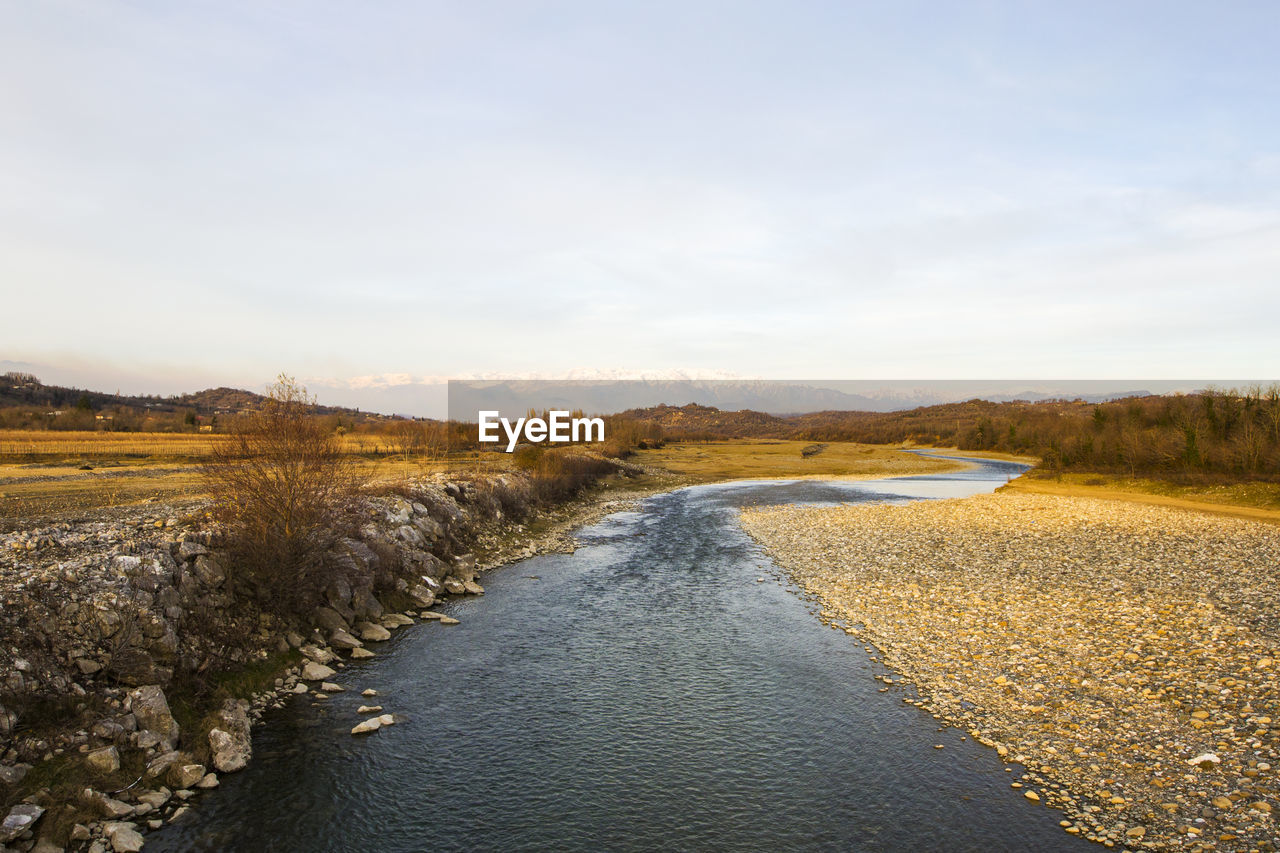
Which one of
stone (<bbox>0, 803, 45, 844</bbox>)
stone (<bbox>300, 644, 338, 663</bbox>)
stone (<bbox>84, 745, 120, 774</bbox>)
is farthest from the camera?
stone (<bbox>300, 644, 338, 663</bbox>)

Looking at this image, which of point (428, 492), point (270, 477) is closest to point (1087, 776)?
point (270, 477)

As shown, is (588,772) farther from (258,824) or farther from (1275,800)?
(1275,800)

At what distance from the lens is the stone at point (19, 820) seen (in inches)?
399

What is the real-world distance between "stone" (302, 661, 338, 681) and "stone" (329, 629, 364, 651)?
1.87 m

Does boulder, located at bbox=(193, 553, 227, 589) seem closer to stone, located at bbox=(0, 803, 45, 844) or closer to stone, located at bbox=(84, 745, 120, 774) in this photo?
stone, located at bbox=(84, 745, 120, 774)

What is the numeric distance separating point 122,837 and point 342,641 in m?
9.92

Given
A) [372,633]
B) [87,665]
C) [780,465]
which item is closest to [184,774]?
[87,665]

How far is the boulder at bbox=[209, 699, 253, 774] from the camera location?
529 inches

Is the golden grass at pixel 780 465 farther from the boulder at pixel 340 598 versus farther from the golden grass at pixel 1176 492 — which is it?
the boulder at pixel 340 598

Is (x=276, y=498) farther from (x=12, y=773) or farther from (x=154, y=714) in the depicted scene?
(x=12, y=773)

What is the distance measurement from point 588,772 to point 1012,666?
12.5 m

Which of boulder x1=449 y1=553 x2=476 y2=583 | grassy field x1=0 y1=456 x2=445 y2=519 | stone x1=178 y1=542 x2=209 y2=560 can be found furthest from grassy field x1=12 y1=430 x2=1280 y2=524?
boulder x1=449 y1=553 x2=476 y2=583

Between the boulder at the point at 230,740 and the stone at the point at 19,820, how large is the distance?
3045mm

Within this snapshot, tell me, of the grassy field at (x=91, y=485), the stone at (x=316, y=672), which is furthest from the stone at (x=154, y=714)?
the grassy field at (x=91, y=485)
